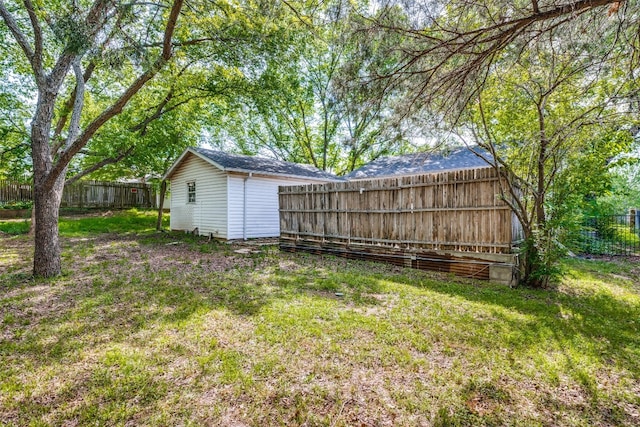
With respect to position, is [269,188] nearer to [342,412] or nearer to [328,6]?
[328,6]

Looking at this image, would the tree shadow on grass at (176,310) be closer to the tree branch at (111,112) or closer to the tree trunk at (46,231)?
the tree trunk at (46,231)

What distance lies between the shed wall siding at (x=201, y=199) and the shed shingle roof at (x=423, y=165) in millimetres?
6068

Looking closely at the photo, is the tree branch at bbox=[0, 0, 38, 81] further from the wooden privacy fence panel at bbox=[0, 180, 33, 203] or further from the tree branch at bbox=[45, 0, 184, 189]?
the wooden privacy fence panel at bbox=[0, 180, 33, 203]

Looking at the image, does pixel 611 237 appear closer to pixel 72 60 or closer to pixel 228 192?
pixel 228 192

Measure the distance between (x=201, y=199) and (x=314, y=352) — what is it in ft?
34.0

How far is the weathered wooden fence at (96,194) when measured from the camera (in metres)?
15.3

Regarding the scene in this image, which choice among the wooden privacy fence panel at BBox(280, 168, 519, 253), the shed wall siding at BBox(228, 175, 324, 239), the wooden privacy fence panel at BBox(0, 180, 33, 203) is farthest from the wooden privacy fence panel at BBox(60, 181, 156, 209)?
the wooden privacy fence panel at BBox(280, 168, 519, 253)

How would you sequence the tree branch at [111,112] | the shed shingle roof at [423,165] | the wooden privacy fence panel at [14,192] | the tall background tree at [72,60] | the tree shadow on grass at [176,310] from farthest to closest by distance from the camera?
the wooden privacy fence panel at [14,192], the shed shingle roof at [423,165], the tree branch at [111,112], the tall background tree at [72,60], the tree shadow on grass at [176,310]

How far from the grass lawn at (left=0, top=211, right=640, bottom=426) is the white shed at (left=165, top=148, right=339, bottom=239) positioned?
5.42 meters

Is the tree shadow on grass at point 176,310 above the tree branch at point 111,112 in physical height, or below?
below

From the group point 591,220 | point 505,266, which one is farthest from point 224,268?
point 591,220

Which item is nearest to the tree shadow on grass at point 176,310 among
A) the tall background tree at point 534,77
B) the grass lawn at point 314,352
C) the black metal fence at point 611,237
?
the grass lawn at point 314,352

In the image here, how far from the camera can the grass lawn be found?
6.82 ft

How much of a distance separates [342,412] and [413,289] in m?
3.18
